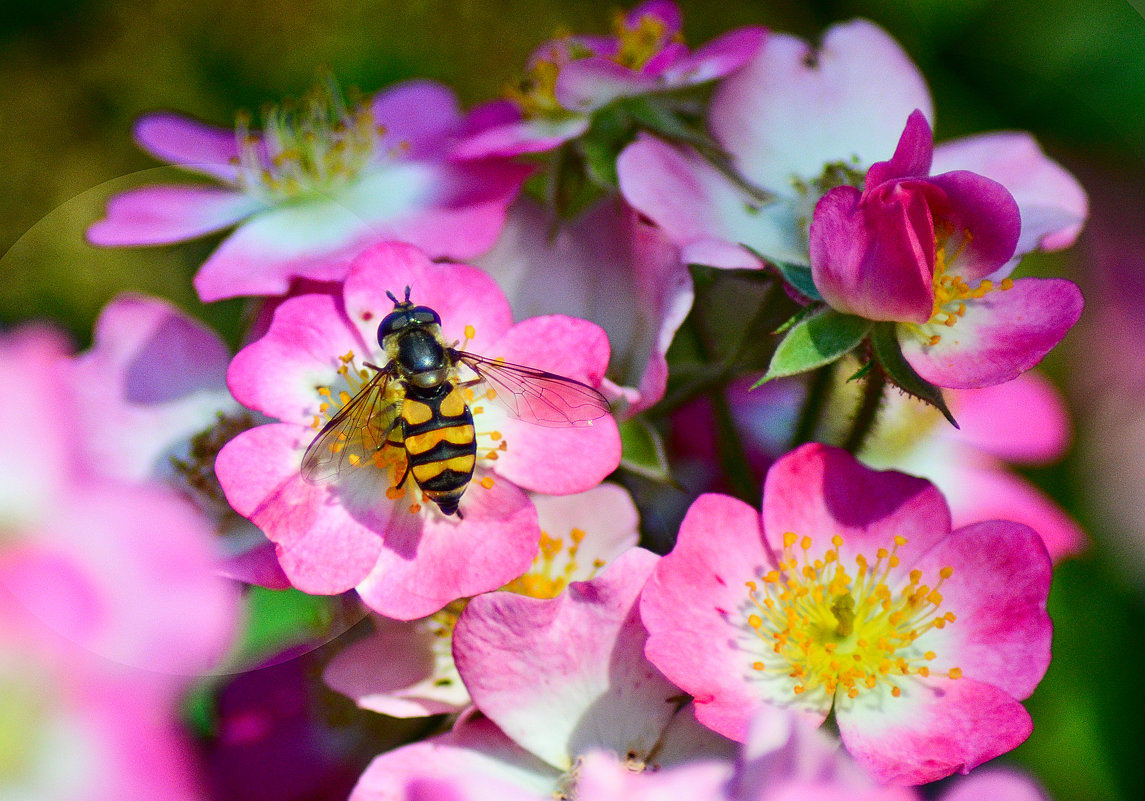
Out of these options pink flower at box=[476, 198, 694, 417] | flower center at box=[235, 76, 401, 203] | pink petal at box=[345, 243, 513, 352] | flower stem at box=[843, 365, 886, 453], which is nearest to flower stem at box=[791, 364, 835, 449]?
flower stem at box=[843, 365, 886, 453]

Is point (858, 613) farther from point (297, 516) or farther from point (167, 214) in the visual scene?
point (167, 214)

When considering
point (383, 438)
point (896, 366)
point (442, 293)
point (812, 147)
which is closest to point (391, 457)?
point (383, 438)

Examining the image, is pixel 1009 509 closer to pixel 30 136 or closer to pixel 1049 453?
pixel 1049 453

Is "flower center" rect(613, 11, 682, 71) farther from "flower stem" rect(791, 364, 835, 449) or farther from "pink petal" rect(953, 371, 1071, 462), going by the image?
"pink petal" rect(953, 371, 1071, 462)

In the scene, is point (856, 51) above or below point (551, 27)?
above

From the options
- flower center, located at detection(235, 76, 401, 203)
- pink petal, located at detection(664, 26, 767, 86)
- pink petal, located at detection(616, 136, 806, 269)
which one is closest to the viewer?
pink petal, located at detection(616, 136, 806, 269)

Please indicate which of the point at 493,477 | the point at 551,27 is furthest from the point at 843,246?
the point at 551,27
